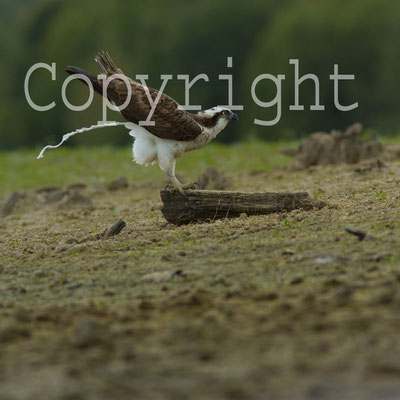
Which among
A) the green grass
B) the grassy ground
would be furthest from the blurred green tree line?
the grassy ground

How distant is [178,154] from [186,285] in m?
2.72

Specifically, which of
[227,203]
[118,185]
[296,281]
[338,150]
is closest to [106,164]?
[118,185]

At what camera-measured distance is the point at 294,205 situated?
6199 mm

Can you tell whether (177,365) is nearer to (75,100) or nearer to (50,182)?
(50,182)

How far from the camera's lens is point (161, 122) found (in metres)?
6.75

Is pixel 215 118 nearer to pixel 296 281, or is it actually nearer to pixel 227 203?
pixel 227 203

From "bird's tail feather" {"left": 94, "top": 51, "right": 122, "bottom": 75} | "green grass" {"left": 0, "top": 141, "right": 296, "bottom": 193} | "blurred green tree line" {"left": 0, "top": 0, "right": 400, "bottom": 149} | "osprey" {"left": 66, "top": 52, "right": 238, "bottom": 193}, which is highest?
"blurred green tree line" {"left": 0, "top": 0, "right": 400, "bottom": 149}

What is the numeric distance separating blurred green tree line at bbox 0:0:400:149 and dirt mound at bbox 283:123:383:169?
16845 millimetres

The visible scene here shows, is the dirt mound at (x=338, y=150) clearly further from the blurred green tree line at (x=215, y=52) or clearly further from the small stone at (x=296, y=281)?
the blurred green tree line at (x=215, y=52)

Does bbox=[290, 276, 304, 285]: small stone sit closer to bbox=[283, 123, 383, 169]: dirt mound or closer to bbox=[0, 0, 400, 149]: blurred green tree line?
bbox=[283, 123, 383, 169]: dirt mound

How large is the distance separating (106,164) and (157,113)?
6.50 m

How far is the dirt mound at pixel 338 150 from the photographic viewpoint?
9.77 metres

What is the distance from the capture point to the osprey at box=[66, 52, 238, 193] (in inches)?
266

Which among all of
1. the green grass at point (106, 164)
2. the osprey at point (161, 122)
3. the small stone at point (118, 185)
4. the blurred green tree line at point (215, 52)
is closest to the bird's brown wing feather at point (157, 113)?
the osprey at point (161, 122)
